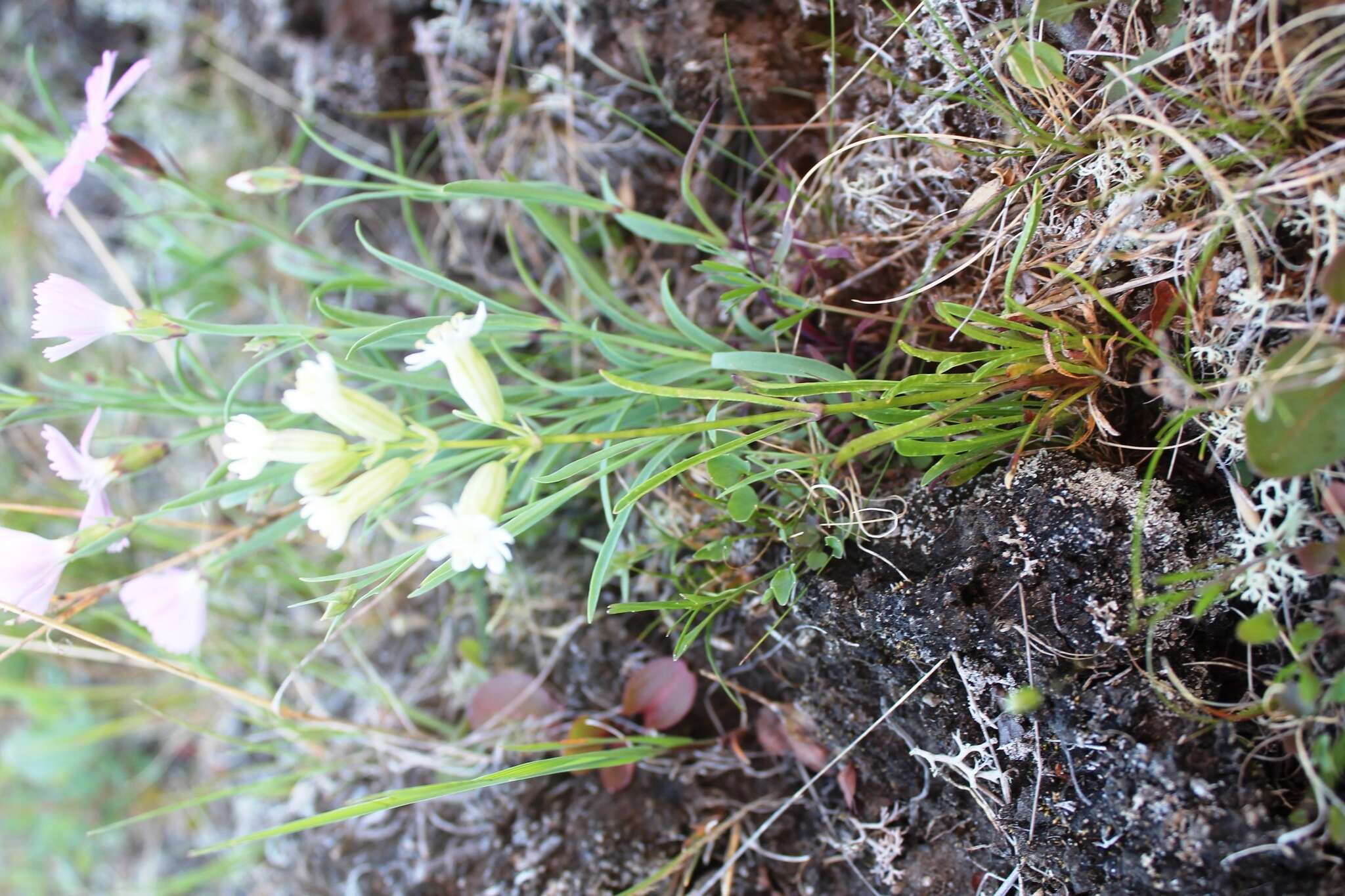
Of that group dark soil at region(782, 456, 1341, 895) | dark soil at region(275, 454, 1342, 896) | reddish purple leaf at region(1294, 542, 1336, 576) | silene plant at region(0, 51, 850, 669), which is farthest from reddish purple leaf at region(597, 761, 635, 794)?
reddish purple leaf at region(1294, 542, 1336, 576)

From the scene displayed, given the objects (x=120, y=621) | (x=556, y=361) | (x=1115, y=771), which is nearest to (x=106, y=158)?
(x=120, y=621)

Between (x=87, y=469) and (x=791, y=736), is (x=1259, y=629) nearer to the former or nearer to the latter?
(x=791, y=736)

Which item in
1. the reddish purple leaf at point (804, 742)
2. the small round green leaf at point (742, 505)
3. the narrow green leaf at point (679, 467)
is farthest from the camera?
the reddish purple leaf at point (804, 742)

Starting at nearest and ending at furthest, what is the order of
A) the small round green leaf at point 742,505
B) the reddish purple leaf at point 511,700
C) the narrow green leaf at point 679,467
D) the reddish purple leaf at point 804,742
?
1. the narrow green leaf at point 679,467
2. the small round green leaf at point 742,505
3. the reddish purple leaf at point 804,742
4. the reddish purple leaf at point 511,700

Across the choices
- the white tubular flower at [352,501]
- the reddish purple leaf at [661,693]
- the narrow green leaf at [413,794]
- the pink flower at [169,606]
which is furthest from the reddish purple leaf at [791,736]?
the pink flower at [169,606]

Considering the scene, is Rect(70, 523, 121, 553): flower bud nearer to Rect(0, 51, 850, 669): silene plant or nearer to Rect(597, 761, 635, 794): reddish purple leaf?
Rect(0, 51, 850, 669): silene plant

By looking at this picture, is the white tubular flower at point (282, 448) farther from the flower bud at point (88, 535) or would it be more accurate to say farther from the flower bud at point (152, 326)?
the flower bud at point (88, 535)
